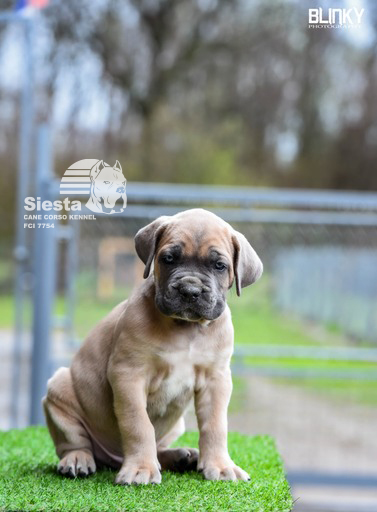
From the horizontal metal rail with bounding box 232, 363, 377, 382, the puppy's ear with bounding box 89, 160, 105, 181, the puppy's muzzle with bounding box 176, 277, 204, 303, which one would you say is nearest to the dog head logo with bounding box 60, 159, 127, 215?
the puppy's ear with bounding box 89, 160, 105, 181

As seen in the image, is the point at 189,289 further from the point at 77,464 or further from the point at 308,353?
the point at 308,353

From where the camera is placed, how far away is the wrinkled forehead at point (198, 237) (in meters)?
2.28

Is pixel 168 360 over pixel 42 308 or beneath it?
over

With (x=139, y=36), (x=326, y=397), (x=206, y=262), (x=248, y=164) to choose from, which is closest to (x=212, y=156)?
(x=248, y=164)

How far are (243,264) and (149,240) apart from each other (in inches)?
11.0

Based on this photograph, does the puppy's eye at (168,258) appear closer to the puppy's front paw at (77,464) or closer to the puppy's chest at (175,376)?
the puppy's chest at (175,376)

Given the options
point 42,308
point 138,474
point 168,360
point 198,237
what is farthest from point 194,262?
point 42,308

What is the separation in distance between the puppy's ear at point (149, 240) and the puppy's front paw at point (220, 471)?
575mm

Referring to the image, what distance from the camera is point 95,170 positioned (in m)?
4.04

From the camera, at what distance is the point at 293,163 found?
47.5 ft

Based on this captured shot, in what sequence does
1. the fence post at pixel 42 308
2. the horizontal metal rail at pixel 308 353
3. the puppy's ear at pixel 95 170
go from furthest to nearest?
the horizontal metal rail at pixel 308 353
the fence post at pixel 42 308
the puppy's ear at pixel 95 170

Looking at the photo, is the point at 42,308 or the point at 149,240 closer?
the point at 149,240

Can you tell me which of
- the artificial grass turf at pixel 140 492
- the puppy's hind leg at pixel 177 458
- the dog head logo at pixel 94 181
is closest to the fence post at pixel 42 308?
the dog head logo at pixel 94 181

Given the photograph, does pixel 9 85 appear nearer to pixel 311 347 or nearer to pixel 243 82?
pixel 243 82
